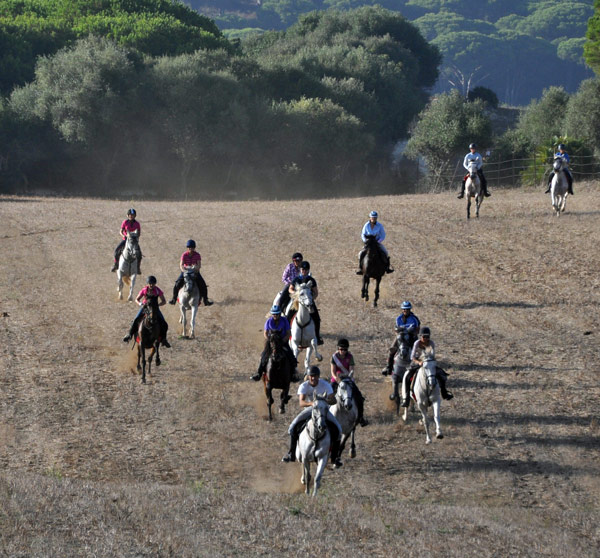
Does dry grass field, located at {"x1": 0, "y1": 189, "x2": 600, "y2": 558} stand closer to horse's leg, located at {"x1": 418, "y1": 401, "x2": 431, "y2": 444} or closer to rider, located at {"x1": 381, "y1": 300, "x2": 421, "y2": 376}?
horse's leg, located at {"x1": 418, "y1": 401, "x2": 431, "y2": 444}

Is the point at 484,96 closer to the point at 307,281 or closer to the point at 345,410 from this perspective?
the point at 307,281

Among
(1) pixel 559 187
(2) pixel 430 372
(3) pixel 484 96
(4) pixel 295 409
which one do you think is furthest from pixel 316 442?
(3) pixel 484 96

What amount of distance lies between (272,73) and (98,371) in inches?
2352

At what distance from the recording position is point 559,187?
40188 mm

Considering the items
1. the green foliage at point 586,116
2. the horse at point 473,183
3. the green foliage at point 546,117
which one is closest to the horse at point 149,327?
the horse at point 473,183

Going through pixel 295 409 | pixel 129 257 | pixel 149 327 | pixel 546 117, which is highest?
pixel 546 117

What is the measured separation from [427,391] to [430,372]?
0.58m

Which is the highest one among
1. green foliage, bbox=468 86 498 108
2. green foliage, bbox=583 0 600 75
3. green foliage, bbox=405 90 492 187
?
green foliage, bbox=583 0 600 75

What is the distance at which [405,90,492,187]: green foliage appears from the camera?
2571 inches

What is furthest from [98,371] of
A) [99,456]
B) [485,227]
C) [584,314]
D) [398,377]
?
[485,227]

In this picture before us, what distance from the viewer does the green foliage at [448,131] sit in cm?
6531

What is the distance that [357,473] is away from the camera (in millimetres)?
17969

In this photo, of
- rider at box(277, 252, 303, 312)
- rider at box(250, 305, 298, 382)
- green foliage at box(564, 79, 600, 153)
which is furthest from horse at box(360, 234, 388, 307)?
green foliage at box(564, 79, 600, 153)

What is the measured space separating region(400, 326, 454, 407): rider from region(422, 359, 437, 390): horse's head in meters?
0.16
